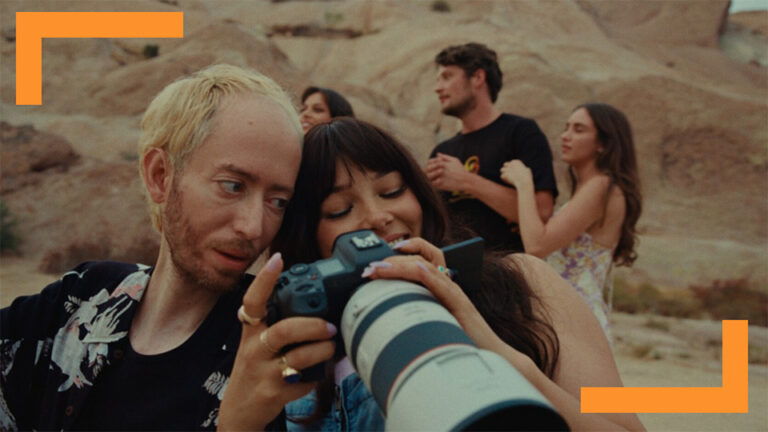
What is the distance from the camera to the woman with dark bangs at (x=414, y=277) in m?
1.18

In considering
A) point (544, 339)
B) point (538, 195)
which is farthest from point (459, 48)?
point (544, 339)

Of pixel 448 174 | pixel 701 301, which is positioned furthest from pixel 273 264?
pixel 701 301

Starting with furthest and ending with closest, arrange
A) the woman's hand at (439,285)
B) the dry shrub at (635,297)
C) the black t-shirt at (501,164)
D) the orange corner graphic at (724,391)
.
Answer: the dry shrub at (635,297) → the black t-shirt at (501,164) → the orange corner graphic at (724,391) → the woman's hand at (439,285)

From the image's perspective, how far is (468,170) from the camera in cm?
337

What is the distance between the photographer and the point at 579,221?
3098mm

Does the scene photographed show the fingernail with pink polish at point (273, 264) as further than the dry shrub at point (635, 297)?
No

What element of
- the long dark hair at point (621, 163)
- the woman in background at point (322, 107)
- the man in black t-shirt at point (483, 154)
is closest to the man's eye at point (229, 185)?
the man in black t-shirt at point (483, 154)

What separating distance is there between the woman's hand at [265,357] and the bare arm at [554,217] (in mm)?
2056

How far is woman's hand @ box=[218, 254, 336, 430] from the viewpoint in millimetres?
1151

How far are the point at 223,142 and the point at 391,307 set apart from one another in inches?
30.0

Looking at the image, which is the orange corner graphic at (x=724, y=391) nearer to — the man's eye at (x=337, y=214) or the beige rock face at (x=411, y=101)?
the man's eye at (x=337, y=214)

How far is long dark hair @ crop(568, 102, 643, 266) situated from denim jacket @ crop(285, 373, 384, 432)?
237 centimetres

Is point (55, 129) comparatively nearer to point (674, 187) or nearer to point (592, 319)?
point (592, 319)

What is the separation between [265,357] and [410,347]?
0.43m
